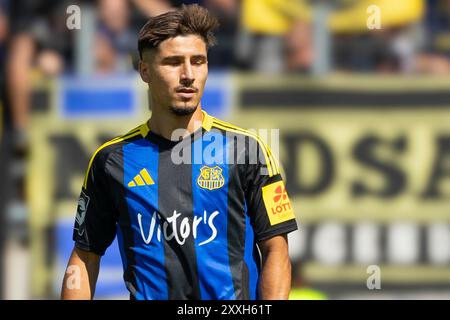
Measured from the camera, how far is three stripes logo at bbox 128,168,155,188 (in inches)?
169

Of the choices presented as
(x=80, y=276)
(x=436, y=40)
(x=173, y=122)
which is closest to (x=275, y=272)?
(x=173, y=122)

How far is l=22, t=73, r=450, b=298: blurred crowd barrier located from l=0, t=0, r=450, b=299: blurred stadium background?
0.01 metres

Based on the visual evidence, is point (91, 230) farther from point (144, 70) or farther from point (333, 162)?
point (333, 162)

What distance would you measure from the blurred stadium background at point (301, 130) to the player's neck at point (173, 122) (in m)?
4.62

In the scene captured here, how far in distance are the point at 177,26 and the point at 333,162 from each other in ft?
17.1

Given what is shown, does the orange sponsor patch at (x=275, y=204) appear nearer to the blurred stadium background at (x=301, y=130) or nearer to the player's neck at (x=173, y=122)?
the player's neck at (x=173, y=122)

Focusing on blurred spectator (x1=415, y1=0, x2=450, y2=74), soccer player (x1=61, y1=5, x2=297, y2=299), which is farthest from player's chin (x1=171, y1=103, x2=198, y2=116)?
blurred spectator (x1=415, y1=0, x2=450, y2=74)

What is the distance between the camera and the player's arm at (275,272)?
13.6ft

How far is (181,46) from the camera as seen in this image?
416 centimetres

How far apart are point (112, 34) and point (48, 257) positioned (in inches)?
82.8

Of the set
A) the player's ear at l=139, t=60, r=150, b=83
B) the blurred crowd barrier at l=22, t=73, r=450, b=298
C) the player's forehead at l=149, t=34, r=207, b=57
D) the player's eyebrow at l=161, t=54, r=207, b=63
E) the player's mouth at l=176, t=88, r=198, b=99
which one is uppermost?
the player's forehead at l=149, t=34, r=207, b=57

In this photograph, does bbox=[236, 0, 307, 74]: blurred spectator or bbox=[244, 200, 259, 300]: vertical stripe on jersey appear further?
bbox=[236, 0, 307, 74]: blurred spectator

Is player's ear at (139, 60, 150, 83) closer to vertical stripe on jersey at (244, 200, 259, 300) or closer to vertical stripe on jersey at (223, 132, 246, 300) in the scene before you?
vertical stripe on jersey at (223, 132, 246, 300)
